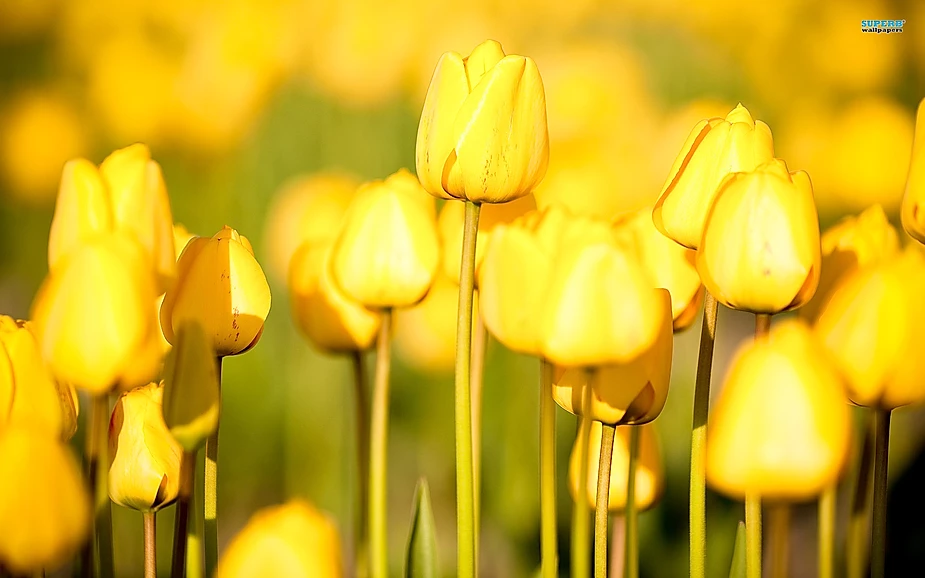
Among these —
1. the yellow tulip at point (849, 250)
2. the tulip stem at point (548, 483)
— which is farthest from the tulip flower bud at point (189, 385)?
the yellow tulip at point (849, 250)

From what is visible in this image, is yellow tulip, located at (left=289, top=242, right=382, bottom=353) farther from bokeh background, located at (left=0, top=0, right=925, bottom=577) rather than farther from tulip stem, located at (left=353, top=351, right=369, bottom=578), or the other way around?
bokeh background, located at (left=0, top=0, right=925, bottom=577)

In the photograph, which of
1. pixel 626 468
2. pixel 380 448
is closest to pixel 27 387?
pixel 380 448

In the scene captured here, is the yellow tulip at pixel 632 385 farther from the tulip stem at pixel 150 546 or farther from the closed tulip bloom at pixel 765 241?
the tulip stem at pixel 150 546

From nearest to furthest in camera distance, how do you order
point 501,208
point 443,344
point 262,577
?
point 262,577 < point 501,208 < point 443,344

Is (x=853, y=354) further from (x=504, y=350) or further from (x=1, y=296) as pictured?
(x=1, y=296)

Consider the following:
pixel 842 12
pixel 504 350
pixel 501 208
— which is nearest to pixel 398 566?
pixel 504 350
